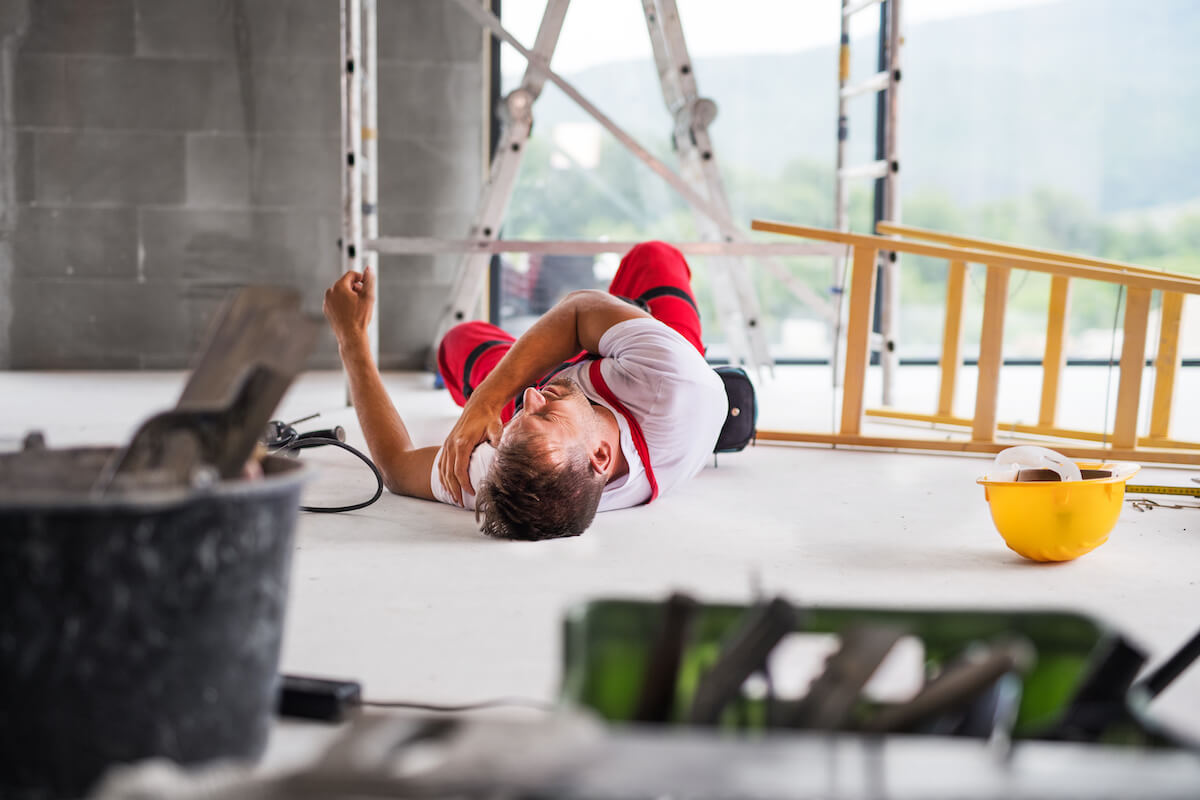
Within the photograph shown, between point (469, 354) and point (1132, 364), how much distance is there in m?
1.81

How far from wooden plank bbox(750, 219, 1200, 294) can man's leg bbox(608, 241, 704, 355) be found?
30cm

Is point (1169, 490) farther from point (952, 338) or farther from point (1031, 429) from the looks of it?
point (952, 338)

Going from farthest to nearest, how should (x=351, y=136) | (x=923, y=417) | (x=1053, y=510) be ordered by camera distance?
(x=351, y=136)
(x=923, y=417)
(x=1053, y=510)

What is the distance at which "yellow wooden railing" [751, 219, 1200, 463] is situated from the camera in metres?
2.55

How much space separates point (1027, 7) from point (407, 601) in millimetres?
5901

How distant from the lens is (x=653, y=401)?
6.57 feet

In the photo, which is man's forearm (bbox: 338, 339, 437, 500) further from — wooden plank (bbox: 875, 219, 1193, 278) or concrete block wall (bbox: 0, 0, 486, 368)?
concrete block wall (bbox: 0, 0, 486, 368)

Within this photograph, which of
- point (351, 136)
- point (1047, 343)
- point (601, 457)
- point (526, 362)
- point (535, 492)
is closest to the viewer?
point (535, 492)

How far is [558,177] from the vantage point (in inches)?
216

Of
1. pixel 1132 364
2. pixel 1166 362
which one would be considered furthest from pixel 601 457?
pixel 1166 362

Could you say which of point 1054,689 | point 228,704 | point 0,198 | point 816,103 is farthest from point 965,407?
point 0,198

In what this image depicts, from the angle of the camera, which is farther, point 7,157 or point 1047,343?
point 7,157

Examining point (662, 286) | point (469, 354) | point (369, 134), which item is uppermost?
point (369, 134)

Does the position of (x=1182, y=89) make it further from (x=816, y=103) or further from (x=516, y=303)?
(x=516, y=303)
